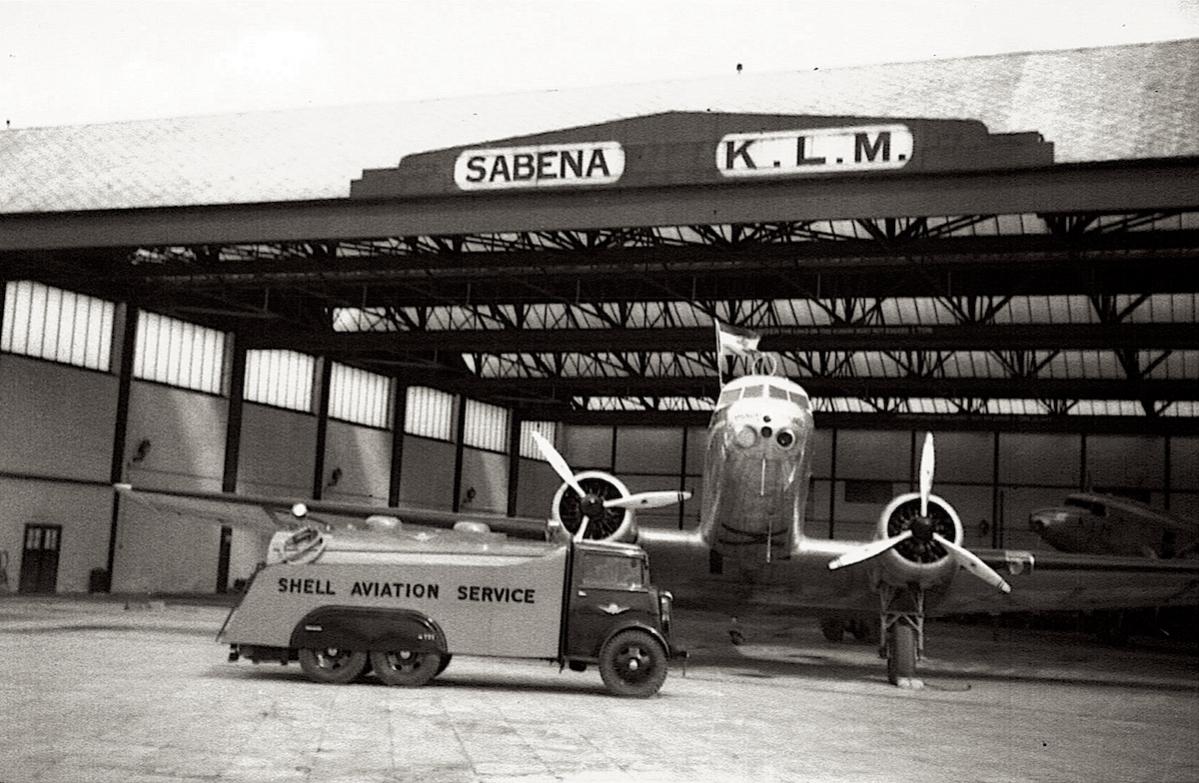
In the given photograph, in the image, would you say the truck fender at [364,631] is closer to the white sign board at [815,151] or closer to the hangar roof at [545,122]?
the white sign board at [815,151]

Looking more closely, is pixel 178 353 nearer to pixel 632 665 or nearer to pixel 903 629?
pixel 903 629

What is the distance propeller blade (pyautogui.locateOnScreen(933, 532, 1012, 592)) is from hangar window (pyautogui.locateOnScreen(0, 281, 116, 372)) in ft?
92.0

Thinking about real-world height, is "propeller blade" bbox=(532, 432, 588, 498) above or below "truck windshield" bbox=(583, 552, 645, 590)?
above

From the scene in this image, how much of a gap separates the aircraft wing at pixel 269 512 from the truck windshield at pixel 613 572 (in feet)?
27.7

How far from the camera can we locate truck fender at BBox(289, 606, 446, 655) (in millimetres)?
18625

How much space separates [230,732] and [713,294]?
28.4 meters

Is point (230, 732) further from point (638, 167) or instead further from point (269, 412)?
point (269, 412)

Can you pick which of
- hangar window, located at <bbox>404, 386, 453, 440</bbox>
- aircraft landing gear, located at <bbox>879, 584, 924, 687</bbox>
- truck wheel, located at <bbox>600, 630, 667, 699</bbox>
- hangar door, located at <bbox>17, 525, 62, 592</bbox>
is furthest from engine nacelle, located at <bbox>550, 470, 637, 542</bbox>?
hangar window, located at <bbox>404, 386, 453, 440</bbox>

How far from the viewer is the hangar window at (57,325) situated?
3716 centimetres

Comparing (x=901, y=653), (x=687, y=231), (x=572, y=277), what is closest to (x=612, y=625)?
(x=901, y=653)

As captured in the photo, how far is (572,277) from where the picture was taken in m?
35.6

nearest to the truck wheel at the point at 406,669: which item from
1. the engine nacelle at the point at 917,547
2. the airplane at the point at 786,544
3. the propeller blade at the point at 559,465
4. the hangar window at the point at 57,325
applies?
the propeller blade at the point at 559,465

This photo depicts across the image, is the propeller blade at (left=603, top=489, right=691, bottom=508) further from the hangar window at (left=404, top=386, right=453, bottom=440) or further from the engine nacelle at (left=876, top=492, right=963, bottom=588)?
the hangar window at (left=404, top=386, right=453, bottom=440)

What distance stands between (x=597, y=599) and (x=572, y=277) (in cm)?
1775
